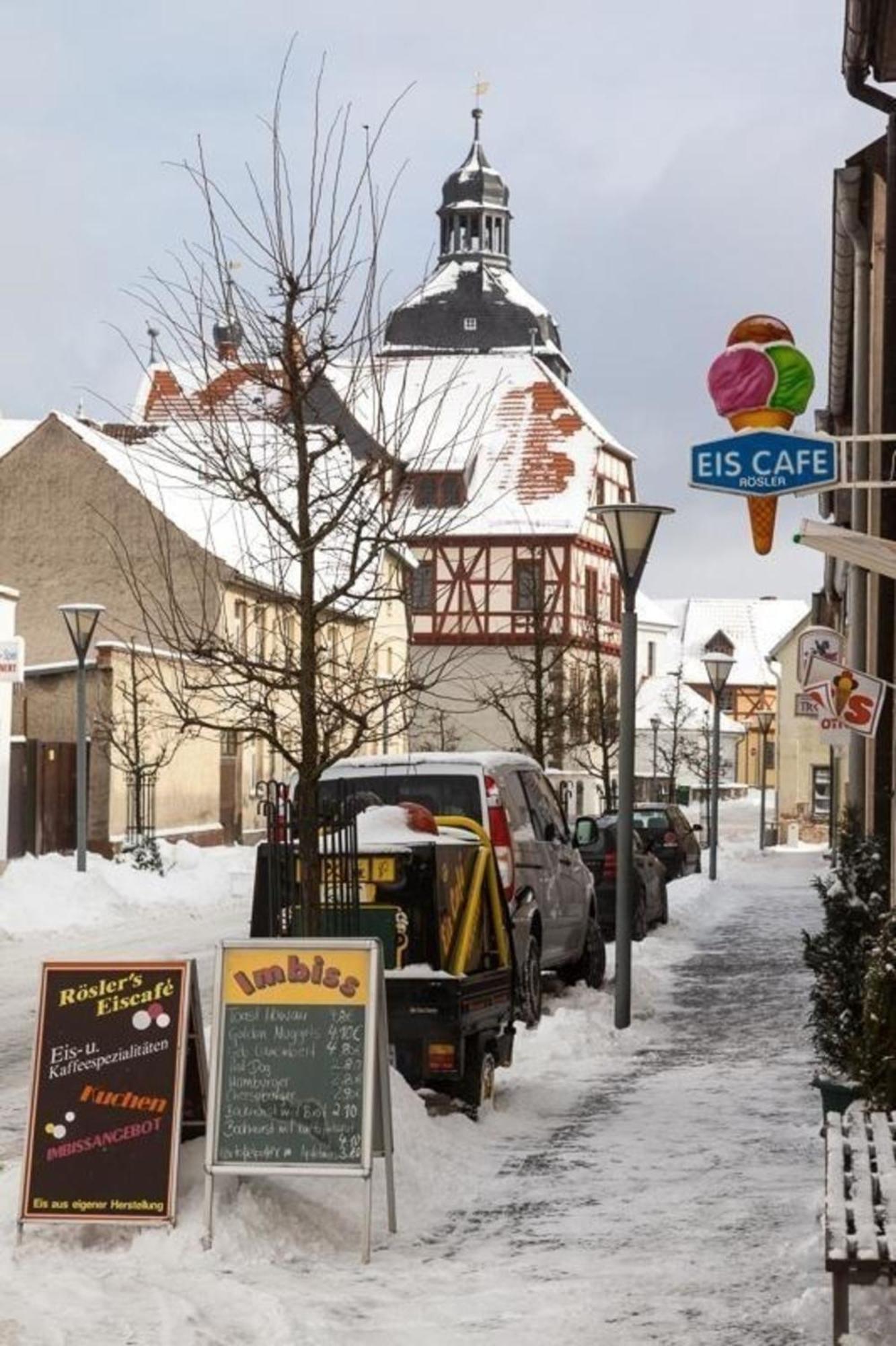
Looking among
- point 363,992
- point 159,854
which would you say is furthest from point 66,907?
point 363,992

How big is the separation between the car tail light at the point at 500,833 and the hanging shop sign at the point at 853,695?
336 cm

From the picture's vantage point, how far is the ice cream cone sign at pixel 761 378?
833cm

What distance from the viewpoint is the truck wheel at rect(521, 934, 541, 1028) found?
15.3m

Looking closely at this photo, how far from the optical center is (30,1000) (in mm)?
18172

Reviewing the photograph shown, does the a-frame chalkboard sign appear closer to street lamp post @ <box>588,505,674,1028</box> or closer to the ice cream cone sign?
the ice cream cone sign

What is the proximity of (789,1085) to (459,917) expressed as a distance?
277 cm

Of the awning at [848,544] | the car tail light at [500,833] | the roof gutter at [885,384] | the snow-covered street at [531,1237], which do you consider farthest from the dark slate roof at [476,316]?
the awning at [848,544]

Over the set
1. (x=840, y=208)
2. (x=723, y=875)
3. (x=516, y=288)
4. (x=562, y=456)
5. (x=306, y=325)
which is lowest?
(x=723, y=875)

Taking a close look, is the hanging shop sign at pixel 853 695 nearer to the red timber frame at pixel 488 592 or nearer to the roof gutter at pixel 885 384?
the roof gutter at pixel 885 384

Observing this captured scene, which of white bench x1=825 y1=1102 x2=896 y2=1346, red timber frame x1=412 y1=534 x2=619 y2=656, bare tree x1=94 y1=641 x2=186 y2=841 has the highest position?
red timber frame x1=412 y1=534 x2=619 y2=656

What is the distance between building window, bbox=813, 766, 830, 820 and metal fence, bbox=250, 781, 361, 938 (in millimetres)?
60011

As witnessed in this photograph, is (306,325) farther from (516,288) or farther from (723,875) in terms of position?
(516,288)

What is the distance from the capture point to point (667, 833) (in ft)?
123

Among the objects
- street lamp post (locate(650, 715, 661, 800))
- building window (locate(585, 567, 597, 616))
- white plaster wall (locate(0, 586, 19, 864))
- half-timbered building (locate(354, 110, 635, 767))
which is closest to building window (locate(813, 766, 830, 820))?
street lamp post (locate(650, 715, 661, 800))
